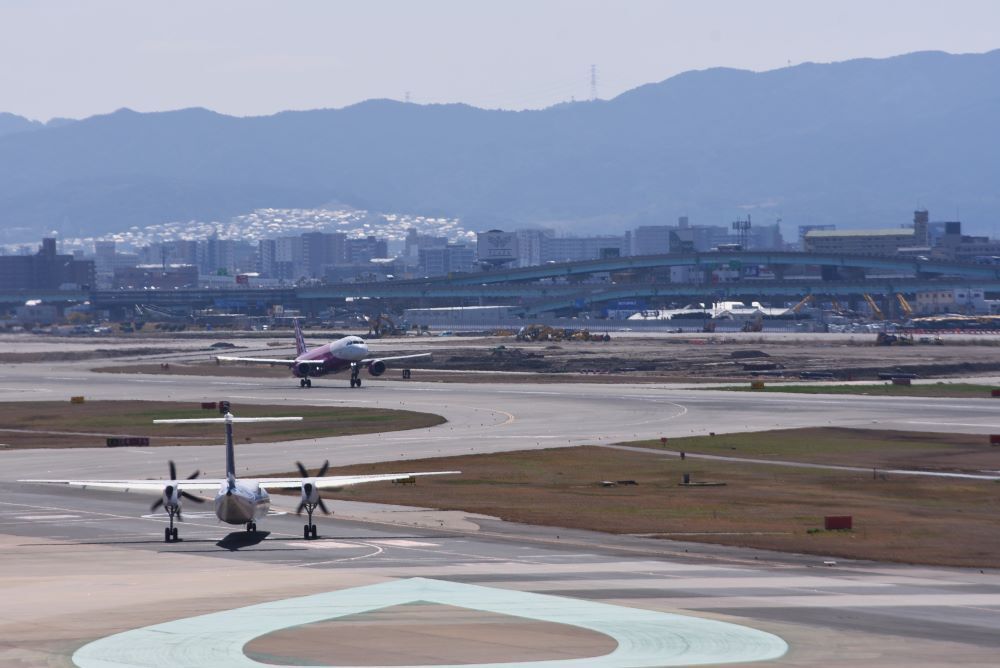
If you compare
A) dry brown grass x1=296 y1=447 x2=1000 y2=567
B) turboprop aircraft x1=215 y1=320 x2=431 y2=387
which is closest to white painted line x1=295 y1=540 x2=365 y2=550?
dry brown grass x1=296 y1=447 x2=1000 y2=567

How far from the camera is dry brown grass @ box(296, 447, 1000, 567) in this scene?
54031 millimetres

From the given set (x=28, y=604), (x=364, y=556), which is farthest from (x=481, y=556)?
(x=28, y=604)

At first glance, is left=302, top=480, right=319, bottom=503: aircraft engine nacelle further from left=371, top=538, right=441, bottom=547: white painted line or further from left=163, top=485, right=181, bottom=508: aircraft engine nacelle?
left=163, top=485, right=181, bottom=508: aircraft engine nacelle

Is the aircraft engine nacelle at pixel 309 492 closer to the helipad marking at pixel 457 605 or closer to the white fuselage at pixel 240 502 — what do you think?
the white fuselage at pixel 240 502

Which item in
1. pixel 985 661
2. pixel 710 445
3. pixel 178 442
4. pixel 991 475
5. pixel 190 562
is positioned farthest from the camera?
pixel 178 442

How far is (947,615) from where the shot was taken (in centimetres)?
4050

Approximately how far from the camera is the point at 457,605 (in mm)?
42094

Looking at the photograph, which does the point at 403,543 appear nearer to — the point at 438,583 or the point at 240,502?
the point at 240,502

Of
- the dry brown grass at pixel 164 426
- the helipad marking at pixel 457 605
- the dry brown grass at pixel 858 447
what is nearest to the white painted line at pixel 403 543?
the helipad marking at pixel 457 605

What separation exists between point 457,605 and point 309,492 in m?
11.1

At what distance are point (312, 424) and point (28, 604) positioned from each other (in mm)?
62359

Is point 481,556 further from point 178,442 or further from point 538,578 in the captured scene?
point 178,442

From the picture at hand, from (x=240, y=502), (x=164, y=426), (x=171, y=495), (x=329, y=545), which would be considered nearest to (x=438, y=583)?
(x=240, y=502)

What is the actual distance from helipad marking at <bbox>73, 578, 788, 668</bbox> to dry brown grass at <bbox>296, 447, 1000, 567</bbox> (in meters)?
13.5
